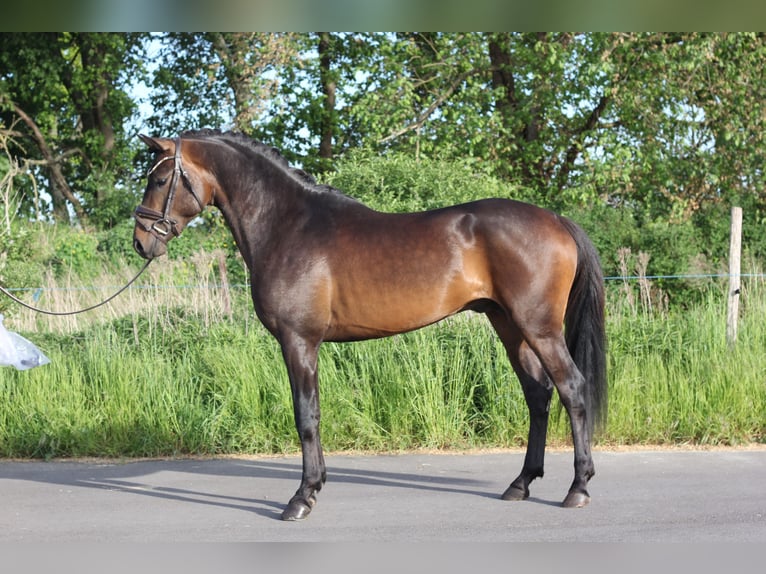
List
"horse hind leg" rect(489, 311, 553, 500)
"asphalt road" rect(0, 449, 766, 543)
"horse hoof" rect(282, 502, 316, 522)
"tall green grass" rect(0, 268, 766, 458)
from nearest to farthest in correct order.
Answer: "asphalt road" rect(0, 449, 766, 543) → "horse hoof" rect(282, 502, 316, 522) → "horse hind leg" rect(489, 311, 553, 500) → "tall green grass" rect(0, 268, 766, 458)

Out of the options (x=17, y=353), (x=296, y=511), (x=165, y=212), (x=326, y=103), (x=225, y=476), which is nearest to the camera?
(x=296, y=511)

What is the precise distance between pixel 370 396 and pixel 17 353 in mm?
2804

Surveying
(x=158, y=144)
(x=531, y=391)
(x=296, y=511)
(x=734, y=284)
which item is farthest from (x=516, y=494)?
(x=734, y=284)

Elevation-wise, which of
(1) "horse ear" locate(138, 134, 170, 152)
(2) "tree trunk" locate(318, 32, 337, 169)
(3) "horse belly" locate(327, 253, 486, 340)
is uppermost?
(2) "tree trunk" locate(318, 32, 337, 169)

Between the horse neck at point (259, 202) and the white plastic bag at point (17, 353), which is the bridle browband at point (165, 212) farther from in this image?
the white plastic bag at point (17, 353)

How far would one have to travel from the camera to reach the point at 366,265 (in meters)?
5.59

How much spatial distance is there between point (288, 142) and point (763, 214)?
10.4m

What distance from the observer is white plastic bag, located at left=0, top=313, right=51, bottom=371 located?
20.2 feet

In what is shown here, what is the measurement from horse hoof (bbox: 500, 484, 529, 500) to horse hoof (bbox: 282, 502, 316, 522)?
1.27 metres

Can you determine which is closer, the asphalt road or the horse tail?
the asphalt road

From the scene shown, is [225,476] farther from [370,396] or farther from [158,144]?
[158,144]

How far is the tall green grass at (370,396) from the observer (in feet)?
24.7

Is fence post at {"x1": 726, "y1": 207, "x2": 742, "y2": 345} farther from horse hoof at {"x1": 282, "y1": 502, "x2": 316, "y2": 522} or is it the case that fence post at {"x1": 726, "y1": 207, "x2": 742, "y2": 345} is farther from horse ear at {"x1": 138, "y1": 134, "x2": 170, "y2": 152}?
horse ear at {"x1": 138, "y1": 134, "x2": 170, "y2": 152}

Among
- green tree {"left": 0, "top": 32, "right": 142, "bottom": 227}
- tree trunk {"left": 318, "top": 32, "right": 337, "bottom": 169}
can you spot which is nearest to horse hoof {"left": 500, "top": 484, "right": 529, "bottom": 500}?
tree trunk {"left": 318, "top": 32, "right": 337, "bottom": 169}
